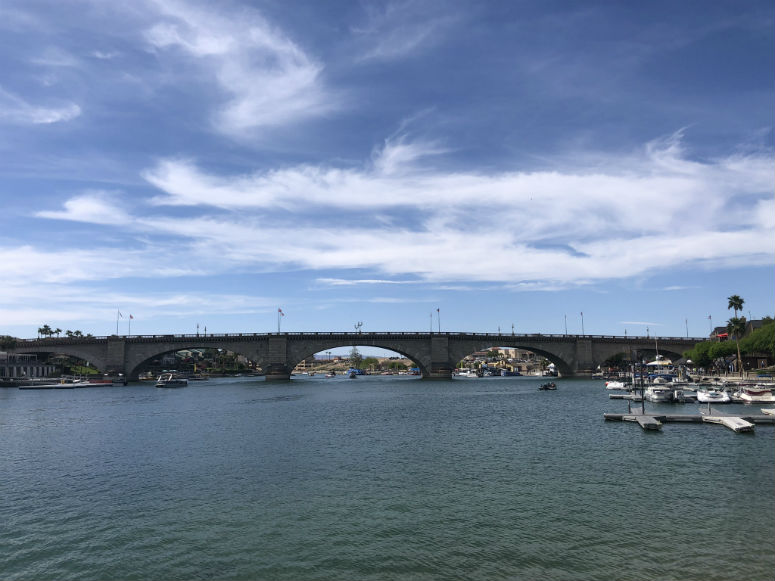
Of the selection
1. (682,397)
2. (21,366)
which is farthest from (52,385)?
(682,397)

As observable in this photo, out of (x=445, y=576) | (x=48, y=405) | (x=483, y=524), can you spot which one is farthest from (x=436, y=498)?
(x=48, y=405)

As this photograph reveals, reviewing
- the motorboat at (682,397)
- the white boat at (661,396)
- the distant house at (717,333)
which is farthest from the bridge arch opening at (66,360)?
the distant house at (717,333)

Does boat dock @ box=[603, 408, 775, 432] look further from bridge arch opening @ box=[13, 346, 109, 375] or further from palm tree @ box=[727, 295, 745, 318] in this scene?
bridge arch opening @ box=[13, 346, 109, 375]

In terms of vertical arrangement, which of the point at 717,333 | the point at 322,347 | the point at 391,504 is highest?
the point at 717,333

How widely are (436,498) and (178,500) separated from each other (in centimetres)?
1258

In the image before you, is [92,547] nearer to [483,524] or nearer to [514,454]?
[483,524]

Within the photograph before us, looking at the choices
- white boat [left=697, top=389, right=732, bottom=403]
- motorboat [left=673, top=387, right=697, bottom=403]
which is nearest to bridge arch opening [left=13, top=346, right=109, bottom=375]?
motorboat [left=673, top=387, right=697, bottom=403]

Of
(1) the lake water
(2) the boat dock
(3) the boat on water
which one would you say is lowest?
(1) the lake water

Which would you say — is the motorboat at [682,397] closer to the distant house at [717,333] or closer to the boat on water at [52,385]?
the distant house at [717,333]

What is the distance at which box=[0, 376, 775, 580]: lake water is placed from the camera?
19438 mm

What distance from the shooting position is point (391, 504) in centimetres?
2597

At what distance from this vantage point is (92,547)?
21453 millimetres

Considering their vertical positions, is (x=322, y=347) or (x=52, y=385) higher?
(x=322, y=347)

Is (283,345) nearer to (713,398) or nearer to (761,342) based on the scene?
(713,398)
